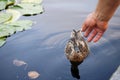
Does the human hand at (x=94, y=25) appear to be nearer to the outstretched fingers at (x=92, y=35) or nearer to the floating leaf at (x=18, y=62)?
the outstretched fingers at (x=92, y=35)

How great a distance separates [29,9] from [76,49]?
1.47 metres

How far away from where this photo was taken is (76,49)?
3012mm

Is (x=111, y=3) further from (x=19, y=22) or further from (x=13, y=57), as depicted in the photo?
(x=19, y=22)

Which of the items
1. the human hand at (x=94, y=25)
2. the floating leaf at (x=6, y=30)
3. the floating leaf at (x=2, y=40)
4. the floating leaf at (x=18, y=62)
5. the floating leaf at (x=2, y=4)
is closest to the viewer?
the human hand at (x=94, y=25)

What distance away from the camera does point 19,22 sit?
12.8 feet

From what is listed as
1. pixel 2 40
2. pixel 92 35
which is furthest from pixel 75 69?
pixel 2 40

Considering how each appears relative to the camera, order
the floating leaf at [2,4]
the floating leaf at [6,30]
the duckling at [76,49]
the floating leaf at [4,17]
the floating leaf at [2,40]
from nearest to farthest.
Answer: the duckling at [76,49] < the floating leaf at [2,40] < the floating leaf at [6,30] < the floating leaf at [4,17] < the floating leaf at [2,4]

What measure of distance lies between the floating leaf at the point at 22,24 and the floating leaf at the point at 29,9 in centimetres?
29

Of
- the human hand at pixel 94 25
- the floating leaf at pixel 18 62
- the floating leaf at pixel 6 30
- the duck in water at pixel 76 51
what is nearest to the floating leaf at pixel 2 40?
the floating leaf at pixel 6 30

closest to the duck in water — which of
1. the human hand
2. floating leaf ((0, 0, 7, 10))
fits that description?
the human hand

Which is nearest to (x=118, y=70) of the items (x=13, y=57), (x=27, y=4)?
(x=13, y=57)

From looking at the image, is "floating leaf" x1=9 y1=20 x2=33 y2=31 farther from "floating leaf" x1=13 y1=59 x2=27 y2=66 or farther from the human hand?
the human hand

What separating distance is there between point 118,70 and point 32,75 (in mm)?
809

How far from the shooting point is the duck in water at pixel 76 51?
3.01 metres
